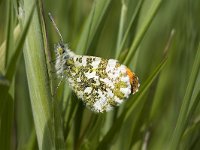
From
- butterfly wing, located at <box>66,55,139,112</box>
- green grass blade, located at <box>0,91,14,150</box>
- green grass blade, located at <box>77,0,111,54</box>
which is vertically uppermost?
green grass blade, located at <box>77,0,111,54</box>

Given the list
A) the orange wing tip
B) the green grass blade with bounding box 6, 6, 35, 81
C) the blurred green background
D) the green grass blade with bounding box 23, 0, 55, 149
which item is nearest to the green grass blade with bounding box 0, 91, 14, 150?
the blurred green background

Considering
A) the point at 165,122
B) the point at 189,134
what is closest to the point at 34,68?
the point at 189,134

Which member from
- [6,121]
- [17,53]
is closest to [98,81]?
[6,121]

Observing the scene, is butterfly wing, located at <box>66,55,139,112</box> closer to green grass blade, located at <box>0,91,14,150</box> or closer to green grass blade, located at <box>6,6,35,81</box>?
green grass blade, located at <box>0,91,14,150</box>

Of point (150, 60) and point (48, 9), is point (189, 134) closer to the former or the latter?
point (150, 60)

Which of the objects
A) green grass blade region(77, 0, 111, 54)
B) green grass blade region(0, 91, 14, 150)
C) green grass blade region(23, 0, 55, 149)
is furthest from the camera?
green grass blade region(77, 0, 111, 54)

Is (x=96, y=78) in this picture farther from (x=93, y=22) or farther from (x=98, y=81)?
(x=93, y=22)
